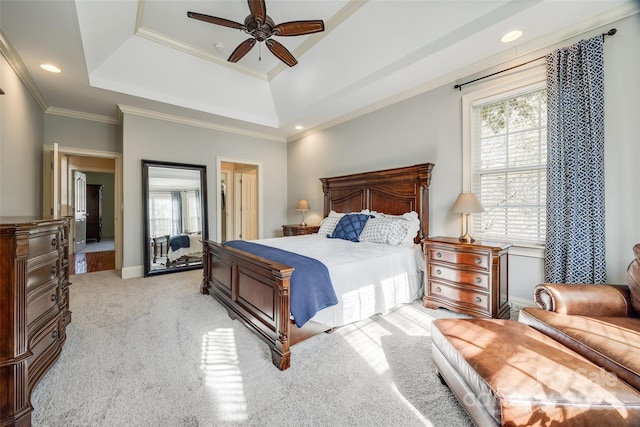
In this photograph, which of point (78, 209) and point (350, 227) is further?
point (78, 209)

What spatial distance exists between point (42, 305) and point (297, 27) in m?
3.01

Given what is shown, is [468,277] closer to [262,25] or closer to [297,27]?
[297,27]

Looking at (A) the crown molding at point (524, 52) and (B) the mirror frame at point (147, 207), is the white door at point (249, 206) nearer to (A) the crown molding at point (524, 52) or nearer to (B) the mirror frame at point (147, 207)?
(B) the mirror frame at point (147, 207)

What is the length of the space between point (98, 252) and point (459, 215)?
8483mm

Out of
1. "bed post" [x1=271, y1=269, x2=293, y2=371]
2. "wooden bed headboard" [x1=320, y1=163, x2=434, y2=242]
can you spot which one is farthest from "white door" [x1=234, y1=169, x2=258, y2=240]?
"bed post" [x1=271, y1=269, x2=293, y2=371]

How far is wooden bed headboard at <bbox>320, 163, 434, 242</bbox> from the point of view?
3449 mm

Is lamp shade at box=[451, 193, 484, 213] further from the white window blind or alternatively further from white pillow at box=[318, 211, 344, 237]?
white pillow at box=[318, 211, 344, 237]

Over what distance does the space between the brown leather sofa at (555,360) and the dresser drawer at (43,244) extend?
2.57m

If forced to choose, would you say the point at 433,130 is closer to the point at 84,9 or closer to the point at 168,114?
the point at 84,9

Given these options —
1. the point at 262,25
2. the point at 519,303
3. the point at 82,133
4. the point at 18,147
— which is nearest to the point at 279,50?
the point at 262,25

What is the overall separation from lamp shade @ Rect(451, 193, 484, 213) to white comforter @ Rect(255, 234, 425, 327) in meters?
0.72

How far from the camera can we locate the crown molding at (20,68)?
2549mm

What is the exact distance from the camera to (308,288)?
1.99 m

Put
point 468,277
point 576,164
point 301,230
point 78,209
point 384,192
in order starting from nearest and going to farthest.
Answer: point 576,164 → point 468,277 → point 384,192 → point 301,230 → point 78,209
